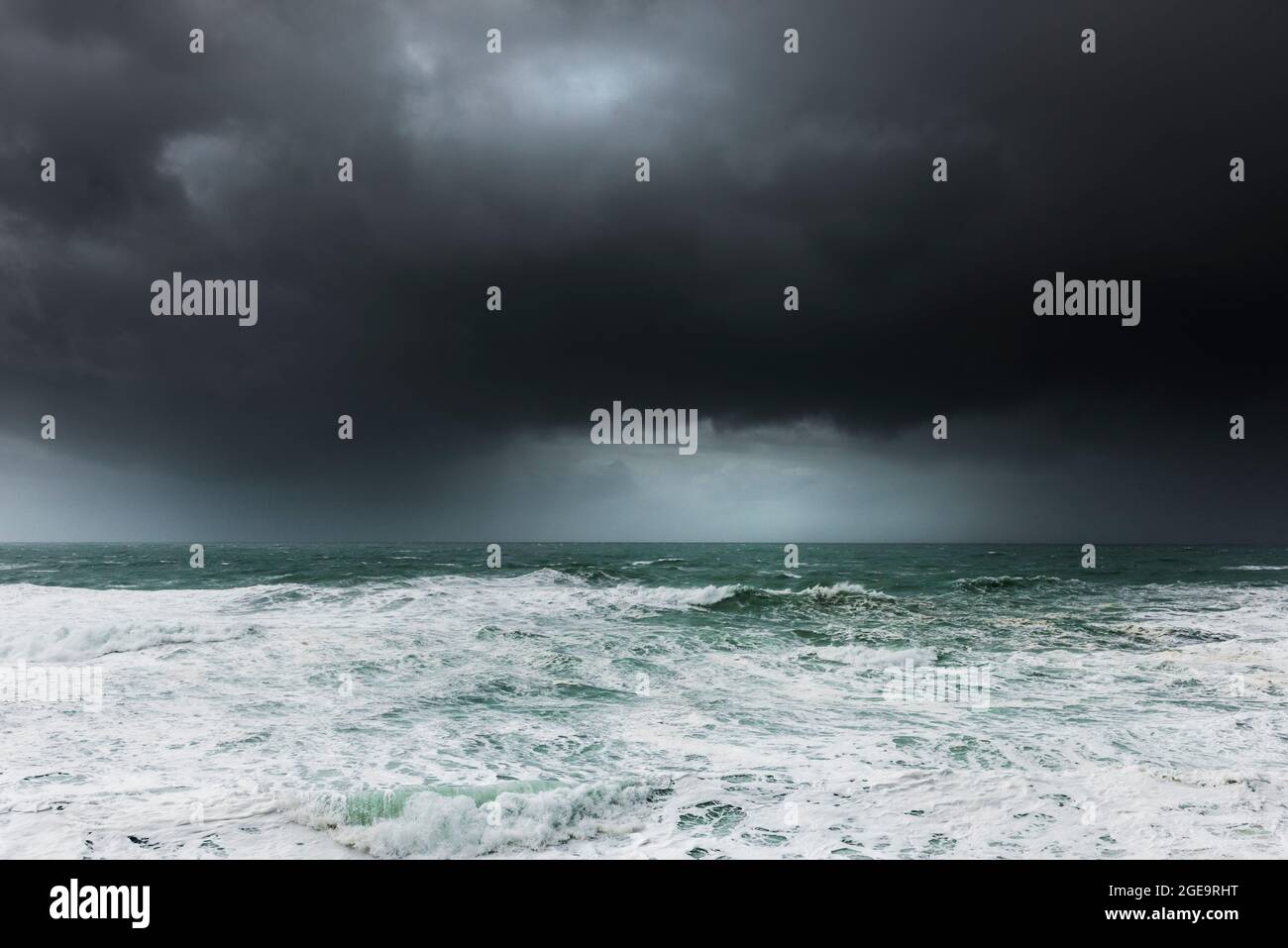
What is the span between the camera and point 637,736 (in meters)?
8.93

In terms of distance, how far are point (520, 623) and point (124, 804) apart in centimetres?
1198

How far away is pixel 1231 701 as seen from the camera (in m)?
10.6

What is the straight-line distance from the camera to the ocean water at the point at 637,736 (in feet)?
19.5

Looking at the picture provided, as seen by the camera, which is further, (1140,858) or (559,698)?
(559,698)

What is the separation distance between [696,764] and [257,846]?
4.46 metres

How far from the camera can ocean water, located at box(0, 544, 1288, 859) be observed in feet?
19.5

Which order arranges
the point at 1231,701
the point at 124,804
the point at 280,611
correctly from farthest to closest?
the point at 280,611 → the point at 1231,701 → the point at 124,804

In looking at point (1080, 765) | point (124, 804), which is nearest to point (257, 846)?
point (124, 804)

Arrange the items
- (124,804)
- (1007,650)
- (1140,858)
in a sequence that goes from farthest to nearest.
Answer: (1007,650)
(124,804)
(1140,858)
